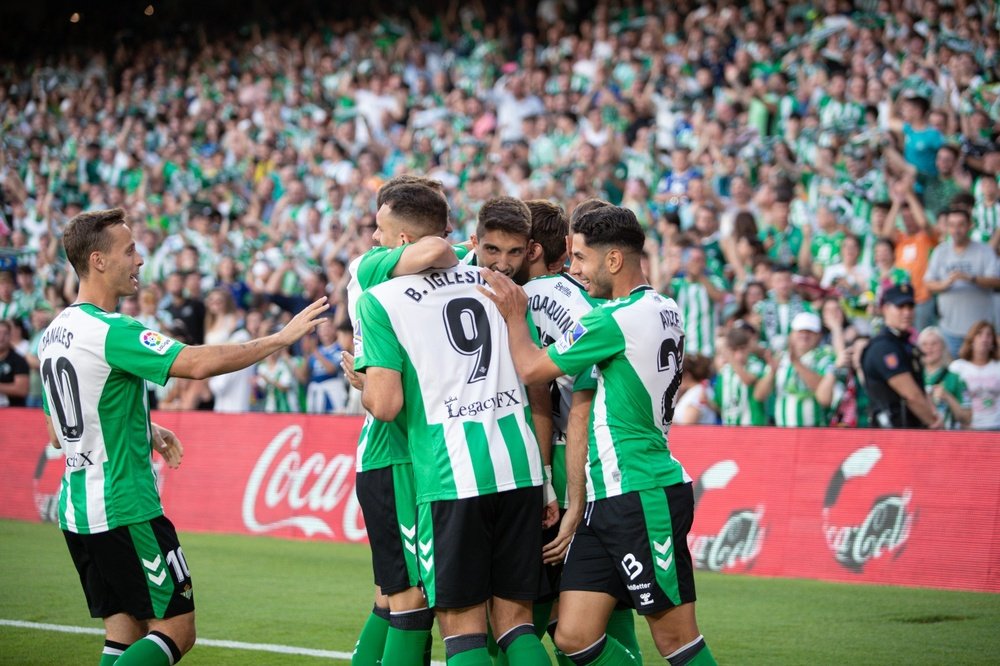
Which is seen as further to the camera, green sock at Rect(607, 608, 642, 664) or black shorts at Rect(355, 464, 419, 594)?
green sock at Rect(607, 608, 642, 664)

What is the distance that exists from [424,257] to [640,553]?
155 centimetres

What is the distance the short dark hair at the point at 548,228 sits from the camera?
5.93 m

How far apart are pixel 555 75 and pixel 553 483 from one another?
15528 mm

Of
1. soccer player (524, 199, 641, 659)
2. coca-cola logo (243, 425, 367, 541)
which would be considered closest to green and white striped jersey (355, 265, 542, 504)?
soccer player (524, 199, 641, 659)

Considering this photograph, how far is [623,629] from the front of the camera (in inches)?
224

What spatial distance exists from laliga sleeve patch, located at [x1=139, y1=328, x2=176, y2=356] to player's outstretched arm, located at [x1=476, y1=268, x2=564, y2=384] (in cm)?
140

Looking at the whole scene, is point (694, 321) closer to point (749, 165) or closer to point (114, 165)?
point (749, 165)

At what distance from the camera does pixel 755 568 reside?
421 inches

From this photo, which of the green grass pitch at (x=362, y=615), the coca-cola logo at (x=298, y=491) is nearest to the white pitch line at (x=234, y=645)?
the green grass pitch at (x=362, y=615)

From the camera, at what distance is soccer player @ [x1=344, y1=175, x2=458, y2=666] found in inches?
207

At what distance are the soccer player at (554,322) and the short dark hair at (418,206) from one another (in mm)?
625

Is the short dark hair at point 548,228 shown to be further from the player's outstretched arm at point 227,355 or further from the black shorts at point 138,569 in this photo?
the black shorts at point 138,569

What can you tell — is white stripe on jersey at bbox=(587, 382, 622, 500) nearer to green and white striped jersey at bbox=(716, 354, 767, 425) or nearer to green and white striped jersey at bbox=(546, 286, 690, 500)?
green and white striped jersey at bbox=(546, 286, 690, 500)

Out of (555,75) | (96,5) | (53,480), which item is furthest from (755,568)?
(96,5)
